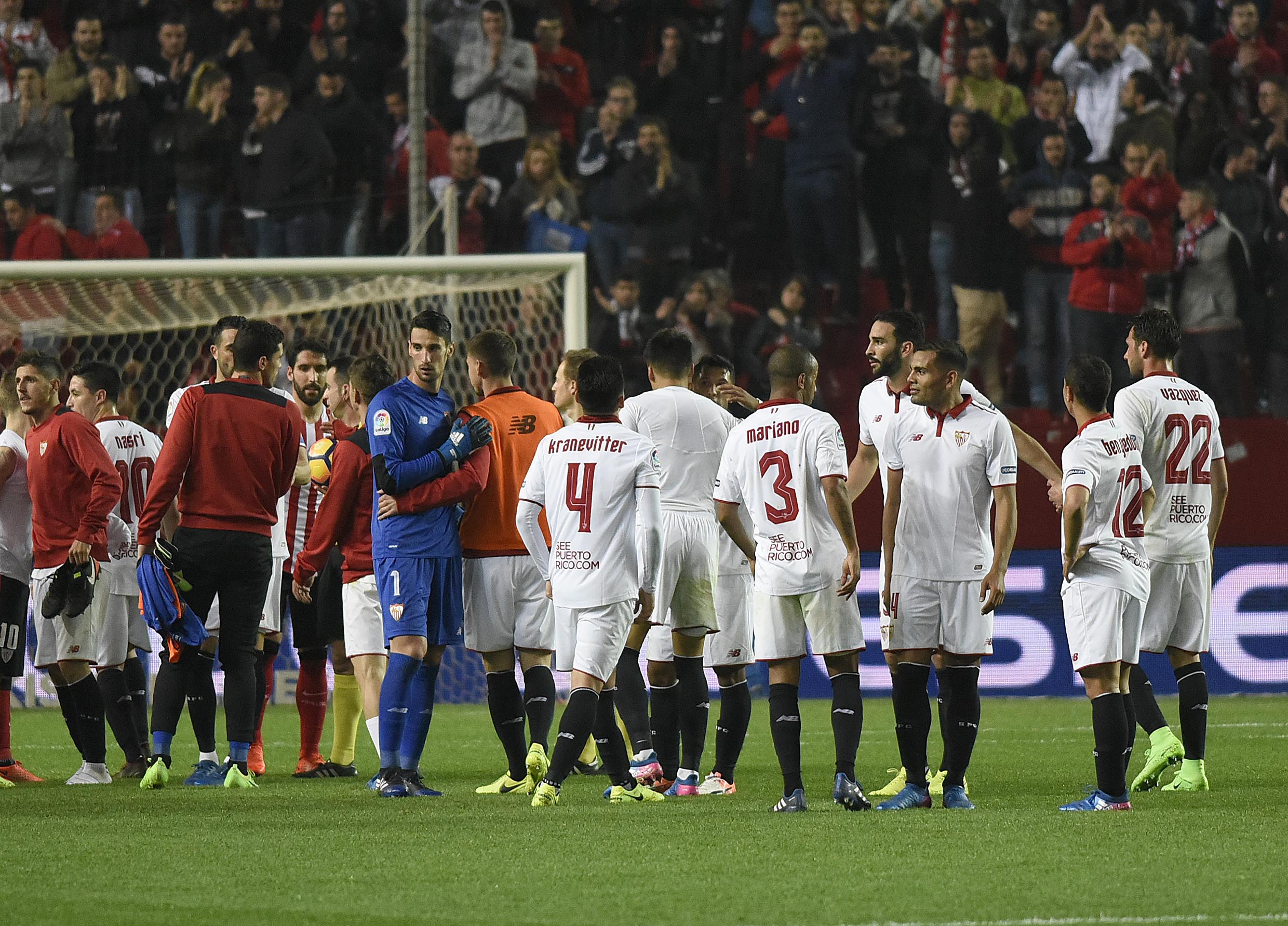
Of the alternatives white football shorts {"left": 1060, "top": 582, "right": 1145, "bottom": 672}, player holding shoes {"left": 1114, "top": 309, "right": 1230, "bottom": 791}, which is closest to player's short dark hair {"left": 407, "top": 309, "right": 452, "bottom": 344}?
white football shorts {"left": 1060, "top": 582, "right": 1145, "bottom": 672}

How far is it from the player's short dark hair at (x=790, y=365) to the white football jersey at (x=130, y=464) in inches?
147

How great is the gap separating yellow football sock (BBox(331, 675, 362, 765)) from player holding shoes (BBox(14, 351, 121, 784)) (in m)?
1.21

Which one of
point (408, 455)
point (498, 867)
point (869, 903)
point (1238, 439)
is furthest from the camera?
point (1238, 439)

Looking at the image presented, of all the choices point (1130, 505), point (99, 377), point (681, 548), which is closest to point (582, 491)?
point (681, 548)

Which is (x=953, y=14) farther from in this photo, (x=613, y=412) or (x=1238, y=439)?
(x=613, y=412)

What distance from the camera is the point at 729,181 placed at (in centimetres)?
1681

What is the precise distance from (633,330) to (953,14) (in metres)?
4.86

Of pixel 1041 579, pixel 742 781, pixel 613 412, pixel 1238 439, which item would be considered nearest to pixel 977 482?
pixel 613 412

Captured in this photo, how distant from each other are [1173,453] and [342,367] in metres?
4.34

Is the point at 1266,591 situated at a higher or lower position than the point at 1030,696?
higher

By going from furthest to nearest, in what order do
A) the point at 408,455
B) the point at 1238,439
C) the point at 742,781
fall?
1. the point at 1238,439
2. the point at 742,781
3. the point at 408,455

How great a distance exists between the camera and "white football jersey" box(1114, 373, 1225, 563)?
26.3 feet

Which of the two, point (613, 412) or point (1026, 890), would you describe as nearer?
point (1026, 890)

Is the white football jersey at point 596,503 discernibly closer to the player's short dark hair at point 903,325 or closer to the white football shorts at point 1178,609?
the player's short dark hair at point 903,325
